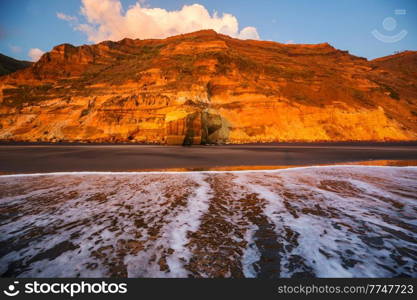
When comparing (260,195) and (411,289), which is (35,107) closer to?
(260,195)

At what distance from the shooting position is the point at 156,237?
7.20 feet

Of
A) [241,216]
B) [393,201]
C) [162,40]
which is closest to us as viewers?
[241,216]

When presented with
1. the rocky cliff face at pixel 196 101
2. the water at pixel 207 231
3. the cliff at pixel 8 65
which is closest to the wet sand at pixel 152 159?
the water at pixel 207 231

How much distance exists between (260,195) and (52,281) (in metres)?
3.14

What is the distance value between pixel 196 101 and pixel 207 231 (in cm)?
2299

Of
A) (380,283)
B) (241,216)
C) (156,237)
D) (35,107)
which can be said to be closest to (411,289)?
(380,283)

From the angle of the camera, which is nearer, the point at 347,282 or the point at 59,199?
the point at 347,282

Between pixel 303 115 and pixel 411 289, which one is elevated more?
pixel 303 115

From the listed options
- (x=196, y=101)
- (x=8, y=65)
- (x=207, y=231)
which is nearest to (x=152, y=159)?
(x=207, y=231)

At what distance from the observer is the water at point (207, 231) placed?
165 centimetres

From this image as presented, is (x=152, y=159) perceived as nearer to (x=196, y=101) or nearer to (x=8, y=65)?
(x=196, y=101)

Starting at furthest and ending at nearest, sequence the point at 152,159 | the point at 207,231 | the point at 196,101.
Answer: the point at 196,101, the point at 152,159, the point at 207,231

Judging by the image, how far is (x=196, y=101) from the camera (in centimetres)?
2430

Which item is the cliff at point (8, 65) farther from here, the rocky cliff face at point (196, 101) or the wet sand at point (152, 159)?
the wet sand at point (152, 159)
